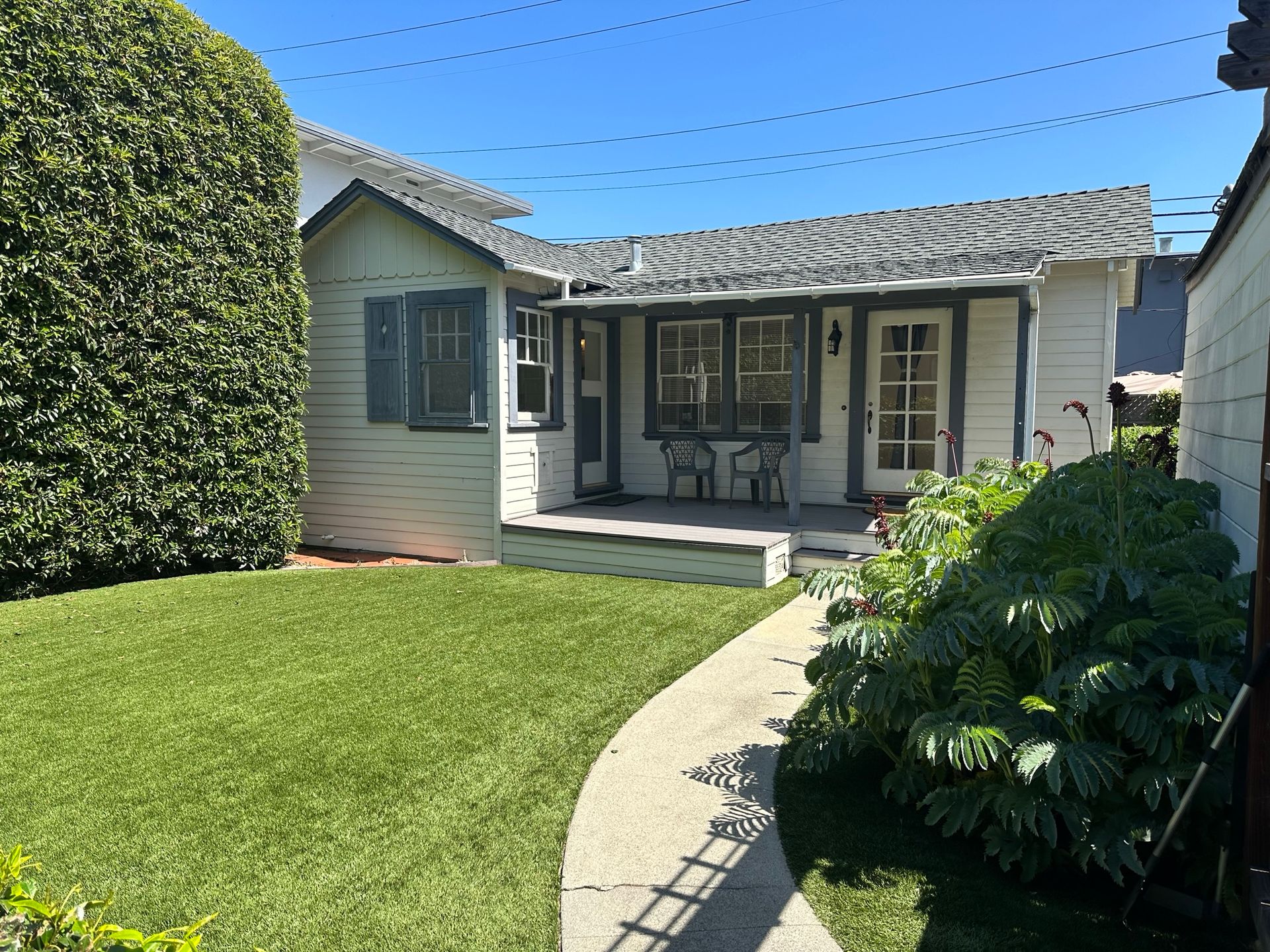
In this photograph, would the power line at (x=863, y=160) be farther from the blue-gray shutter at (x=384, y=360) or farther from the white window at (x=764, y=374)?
the blue-gray shutter at (x=384, y=360)

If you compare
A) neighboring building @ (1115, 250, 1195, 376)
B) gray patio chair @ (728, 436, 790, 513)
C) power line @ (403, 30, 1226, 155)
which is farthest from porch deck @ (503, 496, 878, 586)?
neighboring building @ (1115, 250, 1195, 376)

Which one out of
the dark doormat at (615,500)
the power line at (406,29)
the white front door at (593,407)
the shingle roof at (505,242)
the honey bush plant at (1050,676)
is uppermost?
the power line at (406,29)

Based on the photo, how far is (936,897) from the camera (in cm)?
257

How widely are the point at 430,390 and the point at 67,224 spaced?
3540 millimetres

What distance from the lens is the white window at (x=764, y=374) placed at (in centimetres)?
972

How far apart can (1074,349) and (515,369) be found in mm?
5982

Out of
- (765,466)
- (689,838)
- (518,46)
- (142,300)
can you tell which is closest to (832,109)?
(518,46)

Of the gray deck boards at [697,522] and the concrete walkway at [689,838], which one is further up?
the gray deck boards at [697,522]

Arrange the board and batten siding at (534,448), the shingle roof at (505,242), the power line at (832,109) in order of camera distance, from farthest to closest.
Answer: the power line at (832,109) < the shingle roof at (505,242) < the board and batten siding at (534,448)

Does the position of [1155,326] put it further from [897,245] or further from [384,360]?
[384,360]

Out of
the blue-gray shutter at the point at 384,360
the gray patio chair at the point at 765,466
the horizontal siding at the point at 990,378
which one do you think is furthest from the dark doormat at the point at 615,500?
the horizontal siding at the point at 990,378

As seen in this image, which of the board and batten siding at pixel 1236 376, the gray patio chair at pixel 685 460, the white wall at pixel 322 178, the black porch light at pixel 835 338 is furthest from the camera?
the white wall at pixel 322 178

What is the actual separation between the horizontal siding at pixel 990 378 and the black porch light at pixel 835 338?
141cm

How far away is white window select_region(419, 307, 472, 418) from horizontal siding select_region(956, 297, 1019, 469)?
5488 mm
